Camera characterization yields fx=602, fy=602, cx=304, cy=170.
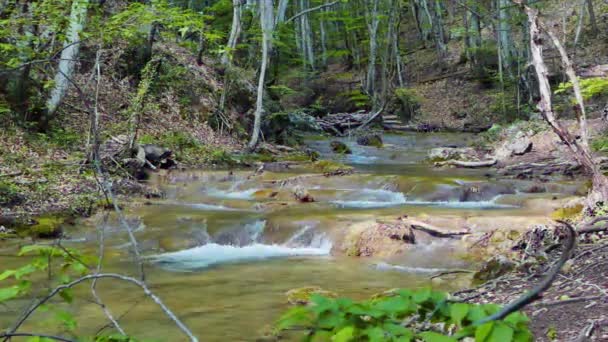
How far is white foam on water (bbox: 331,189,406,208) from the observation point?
12.1m

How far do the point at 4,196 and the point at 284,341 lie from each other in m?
6.70

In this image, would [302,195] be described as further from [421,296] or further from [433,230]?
[421,296]

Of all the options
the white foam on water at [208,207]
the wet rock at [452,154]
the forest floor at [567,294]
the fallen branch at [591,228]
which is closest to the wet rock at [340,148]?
the wet rock at [452,154]

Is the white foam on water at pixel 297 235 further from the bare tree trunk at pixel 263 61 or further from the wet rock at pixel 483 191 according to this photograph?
the bare tree trunk at pixel 263 61

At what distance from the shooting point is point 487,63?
3064cm

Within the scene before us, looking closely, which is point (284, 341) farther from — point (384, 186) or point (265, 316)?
point (384, 186)

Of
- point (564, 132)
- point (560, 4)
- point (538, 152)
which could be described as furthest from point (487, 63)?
point (564, 132)

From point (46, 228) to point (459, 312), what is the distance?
27.4ft

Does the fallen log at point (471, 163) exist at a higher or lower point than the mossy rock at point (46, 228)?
lower

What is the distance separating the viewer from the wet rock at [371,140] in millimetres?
22297

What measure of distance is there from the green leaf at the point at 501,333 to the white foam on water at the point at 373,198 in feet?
33.3

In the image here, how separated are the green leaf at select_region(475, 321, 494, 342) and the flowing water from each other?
6.06 feet

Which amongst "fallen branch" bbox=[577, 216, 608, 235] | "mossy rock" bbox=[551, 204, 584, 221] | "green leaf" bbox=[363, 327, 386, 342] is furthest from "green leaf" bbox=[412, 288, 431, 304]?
"mossy rock" bbox=[551, 204, 584, 221]

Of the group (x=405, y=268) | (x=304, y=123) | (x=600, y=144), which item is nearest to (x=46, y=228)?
(x=405, y=268)
